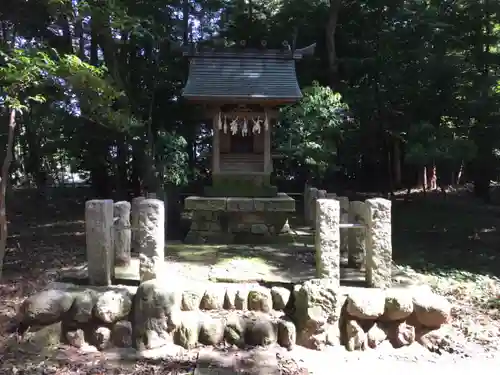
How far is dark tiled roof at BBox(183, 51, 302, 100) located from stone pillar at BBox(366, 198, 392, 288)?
428 centimetres

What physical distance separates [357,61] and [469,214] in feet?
18.8

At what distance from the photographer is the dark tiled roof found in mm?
8891

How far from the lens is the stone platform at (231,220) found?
8.82 metres

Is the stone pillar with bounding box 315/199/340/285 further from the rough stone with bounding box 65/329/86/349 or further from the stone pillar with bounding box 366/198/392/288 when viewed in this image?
the rough stone with bounding box 65/329/86/349

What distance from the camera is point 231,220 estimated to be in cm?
905

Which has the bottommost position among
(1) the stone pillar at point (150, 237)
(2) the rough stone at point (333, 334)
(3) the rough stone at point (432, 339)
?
(3) the rough stone at point (432, 339)

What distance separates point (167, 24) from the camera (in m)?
13.3

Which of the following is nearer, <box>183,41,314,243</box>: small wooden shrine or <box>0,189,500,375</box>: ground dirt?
<box>0,189,500,375</box>: ground dirt

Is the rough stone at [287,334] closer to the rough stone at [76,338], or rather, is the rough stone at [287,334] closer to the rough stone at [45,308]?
the rough stone at [76,338]

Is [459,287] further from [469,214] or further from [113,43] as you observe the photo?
[113,43]

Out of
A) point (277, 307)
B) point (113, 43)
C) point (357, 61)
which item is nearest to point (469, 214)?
point (357, 61)

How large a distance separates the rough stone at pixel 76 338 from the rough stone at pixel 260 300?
6.15ft

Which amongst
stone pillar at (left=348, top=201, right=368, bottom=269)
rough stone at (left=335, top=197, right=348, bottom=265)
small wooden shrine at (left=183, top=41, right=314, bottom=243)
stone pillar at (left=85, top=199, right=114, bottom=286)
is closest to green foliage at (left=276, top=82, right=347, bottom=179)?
small wooden shrine at (left=183, top=41, right=314, bottom=243)

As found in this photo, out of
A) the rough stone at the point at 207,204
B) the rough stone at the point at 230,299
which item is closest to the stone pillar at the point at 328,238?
the rough stone at the point at 230,299
